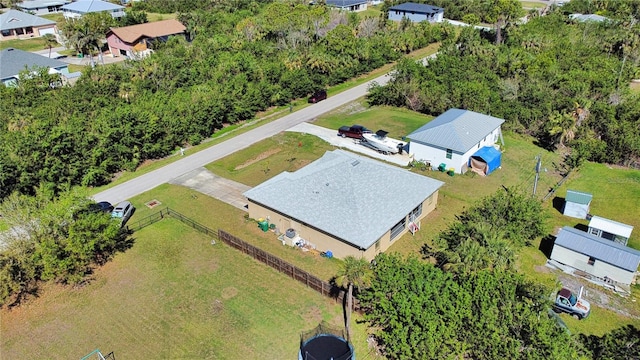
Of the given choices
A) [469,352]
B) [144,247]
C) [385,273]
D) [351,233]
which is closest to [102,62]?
[144,247]

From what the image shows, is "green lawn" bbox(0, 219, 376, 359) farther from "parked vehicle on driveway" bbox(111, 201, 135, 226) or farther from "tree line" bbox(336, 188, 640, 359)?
"parked vehicle on driveway" bbox(111, 201, 135, 226)

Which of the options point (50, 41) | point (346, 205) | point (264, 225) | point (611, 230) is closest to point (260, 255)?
point (264, 225)

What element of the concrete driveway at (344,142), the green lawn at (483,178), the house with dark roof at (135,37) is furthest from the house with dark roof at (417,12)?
the concrete driveway at (344,142)

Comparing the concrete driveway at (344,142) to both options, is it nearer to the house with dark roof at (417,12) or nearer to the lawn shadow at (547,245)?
the lawn shadow at (547,245)

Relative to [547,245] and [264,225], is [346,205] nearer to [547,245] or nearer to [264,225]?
[264,225]

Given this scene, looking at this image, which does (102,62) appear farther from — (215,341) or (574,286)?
(574,286)

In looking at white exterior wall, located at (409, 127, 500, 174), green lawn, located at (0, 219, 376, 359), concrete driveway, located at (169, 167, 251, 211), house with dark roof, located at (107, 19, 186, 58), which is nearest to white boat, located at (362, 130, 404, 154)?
white exterior wall, located at (409, 127, 500, 174)
